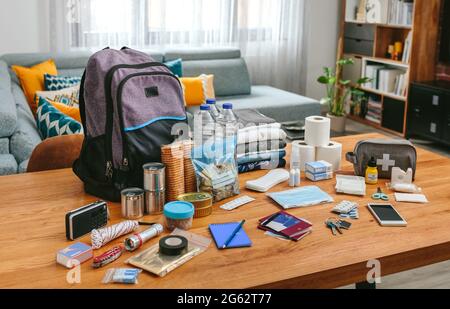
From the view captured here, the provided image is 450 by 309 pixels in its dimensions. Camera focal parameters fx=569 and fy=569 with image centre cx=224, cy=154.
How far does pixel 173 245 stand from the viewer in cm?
133

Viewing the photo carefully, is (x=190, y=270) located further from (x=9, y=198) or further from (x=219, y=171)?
(x=9, y=198)

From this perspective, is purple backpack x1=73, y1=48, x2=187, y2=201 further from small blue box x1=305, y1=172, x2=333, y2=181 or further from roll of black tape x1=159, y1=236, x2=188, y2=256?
small blue box x1=305, y1=172, x2=333, y2=181

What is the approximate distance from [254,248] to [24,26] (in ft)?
12.7

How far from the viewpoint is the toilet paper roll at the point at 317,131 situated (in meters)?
1.92

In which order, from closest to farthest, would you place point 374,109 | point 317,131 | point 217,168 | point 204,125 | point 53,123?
point 217,168 < point 204,125 < point 317,131 < point 53,123 < point 374,109

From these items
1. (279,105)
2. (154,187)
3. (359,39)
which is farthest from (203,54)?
(154,187)

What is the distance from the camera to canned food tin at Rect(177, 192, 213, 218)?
1.54 meters

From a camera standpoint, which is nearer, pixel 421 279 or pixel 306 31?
pixel 421 279

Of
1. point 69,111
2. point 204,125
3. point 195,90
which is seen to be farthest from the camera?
point 195,90

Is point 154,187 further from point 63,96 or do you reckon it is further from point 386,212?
point 63,96

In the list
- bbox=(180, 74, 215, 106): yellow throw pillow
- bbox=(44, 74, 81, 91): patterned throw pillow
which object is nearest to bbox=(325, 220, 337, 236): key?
bbox=(44, 74, 81, 91): patterned throw pillow

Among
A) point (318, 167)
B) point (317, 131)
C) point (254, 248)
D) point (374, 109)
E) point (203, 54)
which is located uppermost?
point (203, 54)

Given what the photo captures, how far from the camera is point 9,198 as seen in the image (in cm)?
165

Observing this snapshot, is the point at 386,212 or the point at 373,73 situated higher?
the point at 373,73
